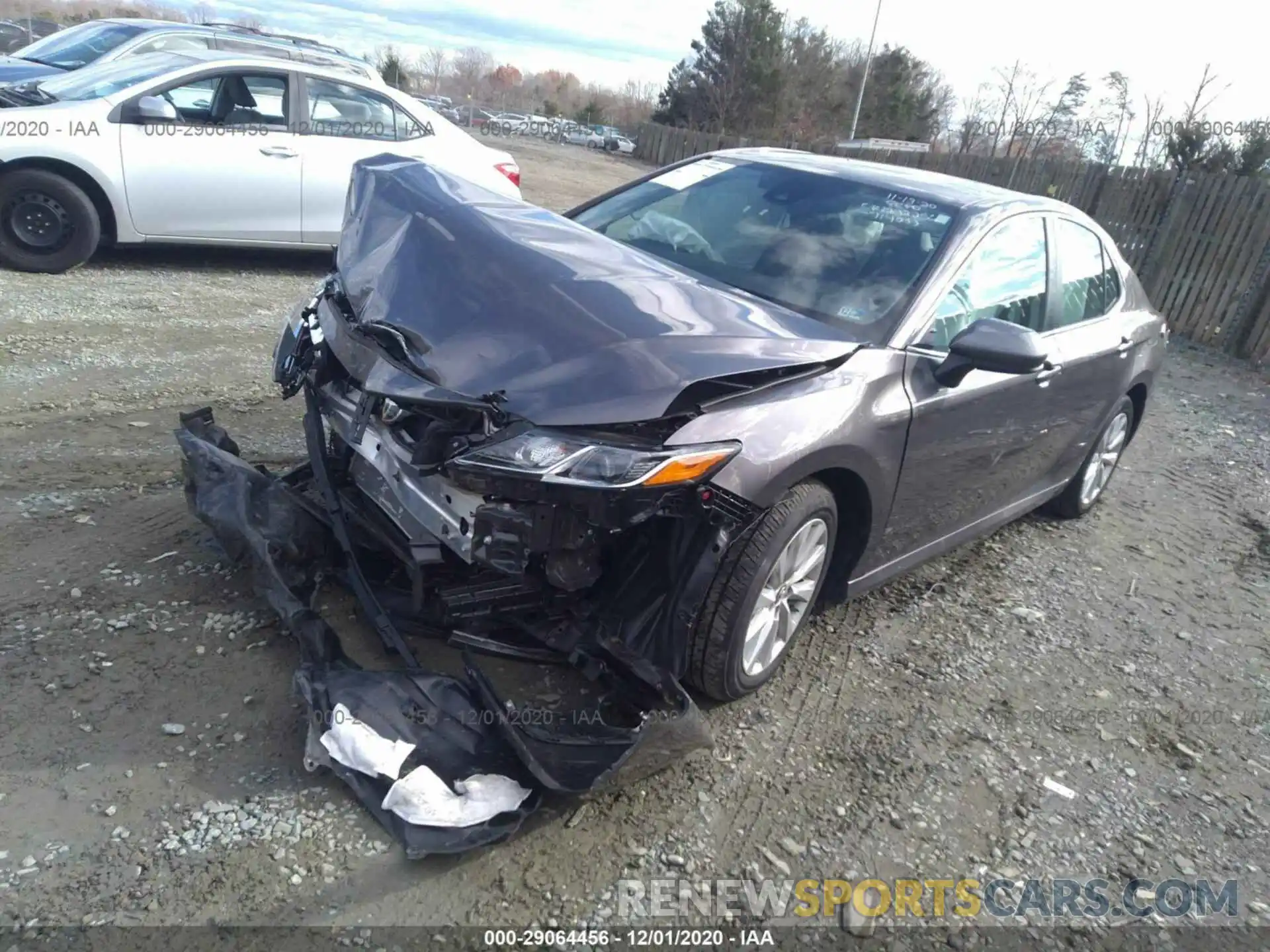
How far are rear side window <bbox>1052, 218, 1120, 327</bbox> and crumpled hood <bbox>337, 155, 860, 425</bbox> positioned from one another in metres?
1.79

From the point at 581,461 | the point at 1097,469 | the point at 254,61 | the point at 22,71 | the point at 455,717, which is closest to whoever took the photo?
the point at 581,461

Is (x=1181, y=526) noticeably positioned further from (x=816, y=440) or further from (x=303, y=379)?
(x=303, y=379)

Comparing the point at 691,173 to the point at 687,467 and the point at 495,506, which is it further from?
the point at 495,506

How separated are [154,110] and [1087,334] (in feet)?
22.0

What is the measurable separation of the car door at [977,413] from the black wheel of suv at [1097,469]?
96 cm

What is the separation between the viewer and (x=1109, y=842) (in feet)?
9.68

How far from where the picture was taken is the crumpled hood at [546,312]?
8.57 feet

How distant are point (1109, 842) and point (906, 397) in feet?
5.16

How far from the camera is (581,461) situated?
247cm

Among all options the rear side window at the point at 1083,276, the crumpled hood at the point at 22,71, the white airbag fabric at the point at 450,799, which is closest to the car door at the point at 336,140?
the crumpled hood at the point at 22,71

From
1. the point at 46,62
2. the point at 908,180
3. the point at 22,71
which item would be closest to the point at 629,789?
the point at 908,180

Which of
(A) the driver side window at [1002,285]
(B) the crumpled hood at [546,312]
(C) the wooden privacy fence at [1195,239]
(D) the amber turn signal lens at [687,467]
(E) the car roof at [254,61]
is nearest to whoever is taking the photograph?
(D) the amber turn signal lens at [687,467]

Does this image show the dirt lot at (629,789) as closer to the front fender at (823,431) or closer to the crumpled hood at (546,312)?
A: the front fender at (823,431)

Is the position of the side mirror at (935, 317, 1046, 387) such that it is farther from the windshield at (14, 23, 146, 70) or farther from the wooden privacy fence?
the wooden privacy fence
